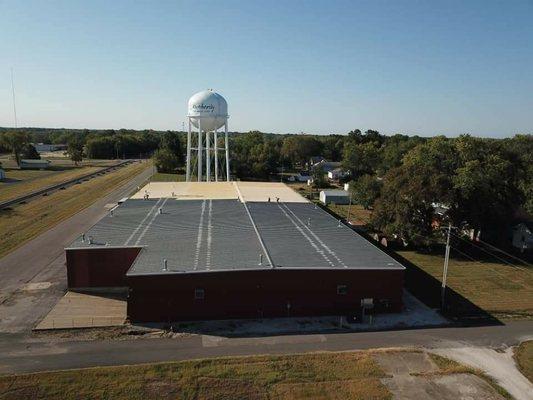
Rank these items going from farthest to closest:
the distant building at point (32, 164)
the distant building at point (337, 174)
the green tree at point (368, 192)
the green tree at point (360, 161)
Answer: the distant building at point (32, 164)
the distant building at point (337, 174)
the green tree at point (360, 161)
the green tree at point (368, 192)

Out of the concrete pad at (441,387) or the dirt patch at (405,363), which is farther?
the dirt patch at (405,363)

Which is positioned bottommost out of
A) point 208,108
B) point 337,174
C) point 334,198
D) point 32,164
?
point 334,198

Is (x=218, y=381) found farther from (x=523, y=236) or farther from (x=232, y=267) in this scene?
(x=523, y=236)

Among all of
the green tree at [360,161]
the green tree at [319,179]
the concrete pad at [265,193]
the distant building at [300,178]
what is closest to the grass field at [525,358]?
the concrete pad at [265,193]

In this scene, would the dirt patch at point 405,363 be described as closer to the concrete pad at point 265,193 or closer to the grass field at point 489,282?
the grass field at point 489,282

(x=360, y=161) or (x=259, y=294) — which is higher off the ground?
(x=360, y=161)

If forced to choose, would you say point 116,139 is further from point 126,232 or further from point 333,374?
point 333,374

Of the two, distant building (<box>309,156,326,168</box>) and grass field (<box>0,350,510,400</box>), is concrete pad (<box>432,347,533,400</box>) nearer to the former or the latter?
grass field (<box>0,350,510,400</box>)

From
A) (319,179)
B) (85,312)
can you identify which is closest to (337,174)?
(319,179)
